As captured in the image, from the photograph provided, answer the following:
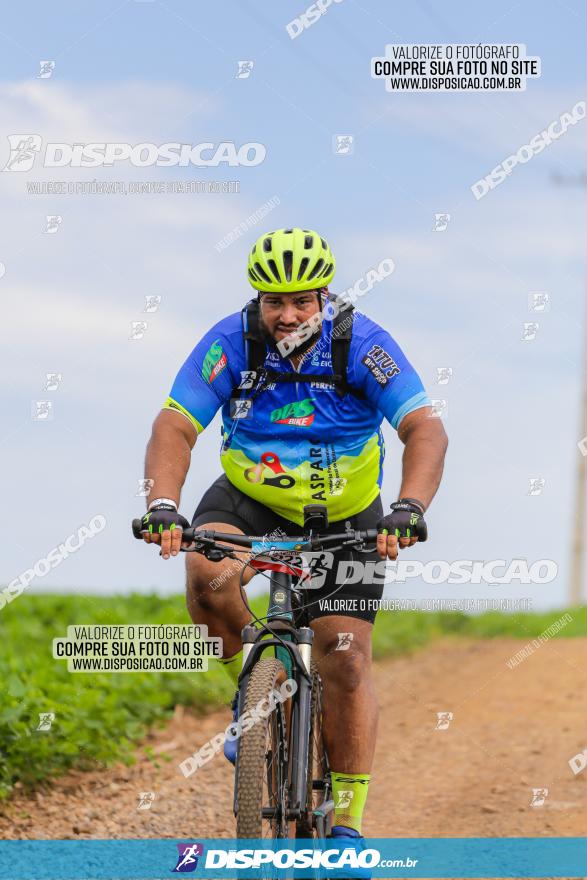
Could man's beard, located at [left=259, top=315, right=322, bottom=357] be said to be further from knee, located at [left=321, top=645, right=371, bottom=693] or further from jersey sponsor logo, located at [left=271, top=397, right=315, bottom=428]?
knee, located at [left=321, top=645, right=371, bottom=693]

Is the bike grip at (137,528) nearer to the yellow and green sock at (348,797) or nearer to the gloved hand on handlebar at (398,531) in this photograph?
the gloved hand on handlebar at (398,531)

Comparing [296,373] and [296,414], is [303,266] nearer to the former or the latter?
[296,373]

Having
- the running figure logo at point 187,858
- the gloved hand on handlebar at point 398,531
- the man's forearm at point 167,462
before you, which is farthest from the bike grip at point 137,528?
the running figure logo at point 187,858

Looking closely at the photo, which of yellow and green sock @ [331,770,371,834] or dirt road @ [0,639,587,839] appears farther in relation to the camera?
dirt road @ [0,639,587,839]

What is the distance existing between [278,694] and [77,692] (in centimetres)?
451

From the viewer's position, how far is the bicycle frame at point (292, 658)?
515 centimetres

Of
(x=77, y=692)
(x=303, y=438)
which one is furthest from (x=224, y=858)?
(x=77, y=692)

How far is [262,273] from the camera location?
582 cm

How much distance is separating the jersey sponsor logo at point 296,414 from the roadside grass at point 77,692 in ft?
10.9

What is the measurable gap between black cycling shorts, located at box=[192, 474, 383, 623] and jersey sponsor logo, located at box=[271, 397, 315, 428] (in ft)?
1.42

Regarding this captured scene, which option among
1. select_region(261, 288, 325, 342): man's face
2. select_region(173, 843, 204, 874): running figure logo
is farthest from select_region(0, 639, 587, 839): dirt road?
select_region(261, 288, 325, 342): man's face

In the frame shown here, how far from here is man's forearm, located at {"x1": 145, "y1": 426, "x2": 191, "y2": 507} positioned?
5633mm

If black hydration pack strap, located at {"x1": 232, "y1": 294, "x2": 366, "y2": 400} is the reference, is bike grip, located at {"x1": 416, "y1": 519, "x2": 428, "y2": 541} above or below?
below

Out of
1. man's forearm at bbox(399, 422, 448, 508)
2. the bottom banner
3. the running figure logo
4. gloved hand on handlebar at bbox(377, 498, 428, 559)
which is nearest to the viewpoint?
gloved hand on handlebar at bbox(377, 498, 428, 559)
